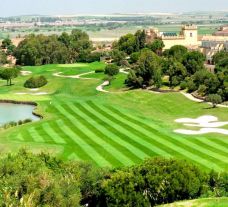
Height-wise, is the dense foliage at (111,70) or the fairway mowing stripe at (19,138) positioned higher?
the dense foliage at (111,70)

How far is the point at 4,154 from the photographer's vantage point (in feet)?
166

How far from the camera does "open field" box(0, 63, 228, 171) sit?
49.8 meters

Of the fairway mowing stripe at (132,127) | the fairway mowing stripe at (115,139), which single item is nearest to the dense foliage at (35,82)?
the fairway mowing stripe at (132,127)

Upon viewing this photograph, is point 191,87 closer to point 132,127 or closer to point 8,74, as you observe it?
point 132,127

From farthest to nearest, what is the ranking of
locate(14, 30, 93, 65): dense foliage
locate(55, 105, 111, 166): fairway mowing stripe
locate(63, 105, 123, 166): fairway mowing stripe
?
locate(14, 30, 93, 65): dense foliage → locate(63, 105, 123, 166): fairway mowing stripe → locate(55, 105, 111, 166): fairway mowing stripe

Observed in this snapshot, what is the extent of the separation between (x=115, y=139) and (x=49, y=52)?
93509 millimetres

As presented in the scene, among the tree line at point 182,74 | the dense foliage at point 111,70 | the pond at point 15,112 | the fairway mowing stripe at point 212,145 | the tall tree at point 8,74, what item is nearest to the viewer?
the fairway mowing stripe at point 212,145

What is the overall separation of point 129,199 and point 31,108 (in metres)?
51.6

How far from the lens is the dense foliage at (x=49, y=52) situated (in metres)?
145

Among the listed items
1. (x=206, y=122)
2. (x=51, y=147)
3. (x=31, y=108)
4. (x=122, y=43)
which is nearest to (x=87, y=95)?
(x=31, y=108)

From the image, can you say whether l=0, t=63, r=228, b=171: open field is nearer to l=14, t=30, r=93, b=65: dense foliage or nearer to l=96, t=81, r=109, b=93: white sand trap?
l=96, t=81, r=109, b=93: white sand trap

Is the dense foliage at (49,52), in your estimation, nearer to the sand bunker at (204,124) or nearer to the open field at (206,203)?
the sand bunker at (204,124)

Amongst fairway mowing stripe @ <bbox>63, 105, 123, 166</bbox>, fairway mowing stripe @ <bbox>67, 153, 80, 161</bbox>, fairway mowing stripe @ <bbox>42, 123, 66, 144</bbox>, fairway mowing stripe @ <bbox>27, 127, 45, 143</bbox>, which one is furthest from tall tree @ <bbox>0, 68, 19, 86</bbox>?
fairway mowing stripe @ <bbox>67, 153, 80, 161</bbox>

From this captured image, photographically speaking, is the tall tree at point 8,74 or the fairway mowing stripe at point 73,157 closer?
the fairway mowing stripe at point 73,157
